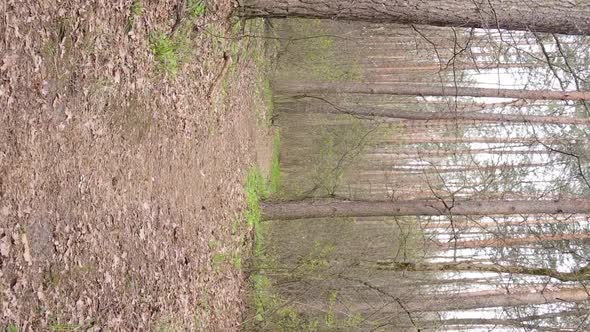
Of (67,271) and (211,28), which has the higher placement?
(211,28)

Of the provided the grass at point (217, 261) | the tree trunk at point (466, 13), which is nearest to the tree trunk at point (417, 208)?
the grass at point (217, 261)

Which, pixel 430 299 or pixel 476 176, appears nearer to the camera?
pixel 430 299

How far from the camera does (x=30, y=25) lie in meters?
3.86

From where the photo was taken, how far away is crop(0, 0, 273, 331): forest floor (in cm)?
374

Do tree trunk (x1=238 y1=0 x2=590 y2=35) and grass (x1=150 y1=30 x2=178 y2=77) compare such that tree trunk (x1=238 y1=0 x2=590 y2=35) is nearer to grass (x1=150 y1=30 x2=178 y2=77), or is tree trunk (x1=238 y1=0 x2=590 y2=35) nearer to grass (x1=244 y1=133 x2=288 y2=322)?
grass (x1=150 y1=30 x2=178 y2=77)

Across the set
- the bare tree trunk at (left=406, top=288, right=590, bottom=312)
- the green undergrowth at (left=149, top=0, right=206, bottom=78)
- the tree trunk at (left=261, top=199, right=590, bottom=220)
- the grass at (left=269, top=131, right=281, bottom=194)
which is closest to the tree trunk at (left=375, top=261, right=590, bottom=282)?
the bare tree trunk at (left=406, top=288, right=590, bottom=312)

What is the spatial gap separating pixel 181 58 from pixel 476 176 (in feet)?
41.1

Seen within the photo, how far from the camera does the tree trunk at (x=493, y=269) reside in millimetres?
7820

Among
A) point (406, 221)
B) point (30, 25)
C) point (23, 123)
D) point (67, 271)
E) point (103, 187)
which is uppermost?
point (30, 25)

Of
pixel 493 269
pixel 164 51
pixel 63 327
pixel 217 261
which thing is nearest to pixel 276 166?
pixel 493 269

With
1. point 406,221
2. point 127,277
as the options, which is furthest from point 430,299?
point 127,277

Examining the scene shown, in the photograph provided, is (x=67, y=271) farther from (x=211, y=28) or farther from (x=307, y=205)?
(x=307, y=205)

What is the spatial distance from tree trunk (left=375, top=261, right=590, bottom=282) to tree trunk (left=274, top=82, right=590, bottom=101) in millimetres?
2817

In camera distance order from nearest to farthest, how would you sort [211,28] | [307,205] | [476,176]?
[211,28] → [307,205] → [476,176]
